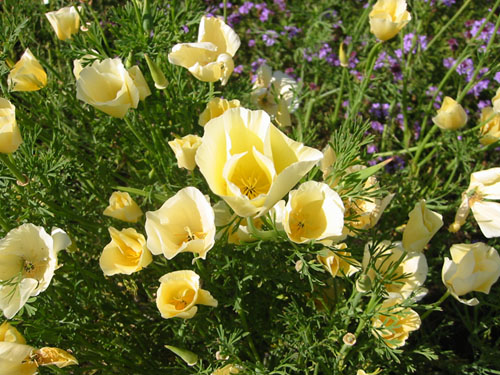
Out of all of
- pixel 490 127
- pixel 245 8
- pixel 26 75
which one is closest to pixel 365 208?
pixel 490 127

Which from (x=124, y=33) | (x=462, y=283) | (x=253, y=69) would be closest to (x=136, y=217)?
(x=124, y=33)

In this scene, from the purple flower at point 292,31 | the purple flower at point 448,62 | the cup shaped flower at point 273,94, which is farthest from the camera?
the purple flower at point 292,31

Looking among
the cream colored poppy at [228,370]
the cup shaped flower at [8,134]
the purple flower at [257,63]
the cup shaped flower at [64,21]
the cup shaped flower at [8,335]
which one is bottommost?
the cream colored poppy at [228,370]

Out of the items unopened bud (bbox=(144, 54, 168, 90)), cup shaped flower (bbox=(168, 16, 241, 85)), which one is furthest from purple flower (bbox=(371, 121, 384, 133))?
unopened bud (bbox=(144, 54, 168, 90))

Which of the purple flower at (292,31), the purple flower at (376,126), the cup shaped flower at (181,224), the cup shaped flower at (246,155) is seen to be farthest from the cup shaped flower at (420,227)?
the purple flower at (292,31)

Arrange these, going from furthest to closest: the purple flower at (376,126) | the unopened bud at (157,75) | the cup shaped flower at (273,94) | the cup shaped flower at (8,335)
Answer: the purple flower at (376,126) → the cup shaped flower at (273,94) → the unopened bud at (157,75) → the cup shaped flower at (8,335)

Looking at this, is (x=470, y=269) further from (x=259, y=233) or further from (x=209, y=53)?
(x=209, y=53)

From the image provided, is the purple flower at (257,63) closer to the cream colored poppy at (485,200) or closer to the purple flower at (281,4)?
the purple flower at (281,4)
